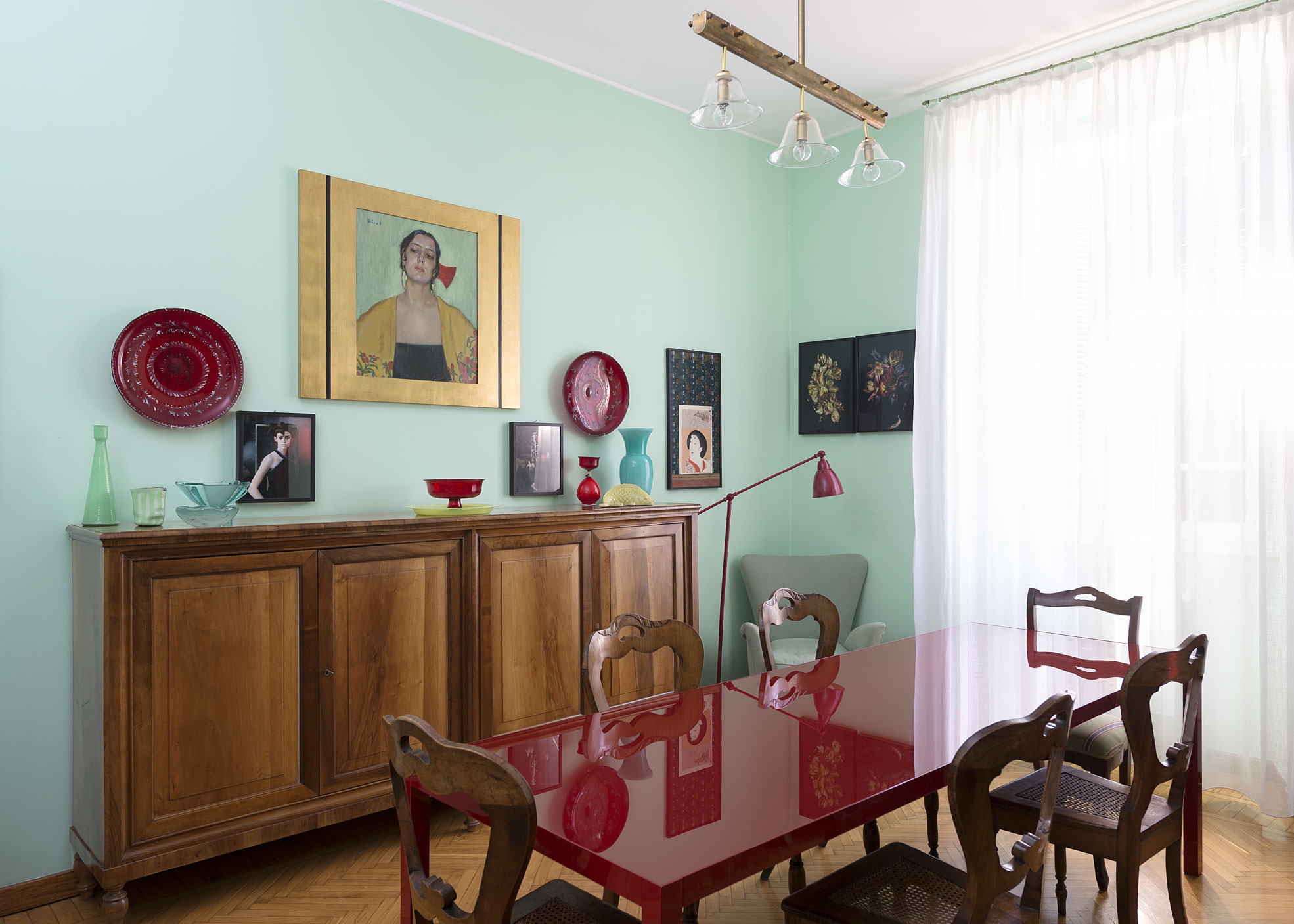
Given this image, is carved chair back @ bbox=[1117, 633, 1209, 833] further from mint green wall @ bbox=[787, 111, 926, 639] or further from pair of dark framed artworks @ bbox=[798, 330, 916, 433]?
pair of dark framed artworks @ bbox=[798, 330, 916, 433]

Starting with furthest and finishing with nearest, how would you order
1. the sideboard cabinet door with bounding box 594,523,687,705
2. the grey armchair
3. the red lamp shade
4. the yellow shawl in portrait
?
the grey armchair, the red lamp shade, the sideboard cabinet door with bounding box 594,523,687,705, the yellow shawl in portrait

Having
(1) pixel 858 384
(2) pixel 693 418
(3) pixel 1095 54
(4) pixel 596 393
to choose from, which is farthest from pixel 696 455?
(3) pixel 1095 54

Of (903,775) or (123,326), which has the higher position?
(123,326)

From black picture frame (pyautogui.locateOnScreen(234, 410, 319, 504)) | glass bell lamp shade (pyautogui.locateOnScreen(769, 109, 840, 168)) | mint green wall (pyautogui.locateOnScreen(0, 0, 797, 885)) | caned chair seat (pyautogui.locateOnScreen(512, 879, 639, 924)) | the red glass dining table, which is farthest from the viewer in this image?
black picture frame (pyautogui.locateOnScreen(234, 410, 319, 504))

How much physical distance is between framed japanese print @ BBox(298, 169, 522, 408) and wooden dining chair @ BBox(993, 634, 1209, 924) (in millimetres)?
A: 2560

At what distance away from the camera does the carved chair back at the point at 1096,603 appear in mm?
3113

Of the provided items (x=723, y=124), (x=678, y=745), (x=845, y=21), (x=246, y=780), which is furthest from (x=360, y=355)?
(x=845, y=21)

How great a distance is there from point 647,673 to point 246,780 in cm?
A: 171

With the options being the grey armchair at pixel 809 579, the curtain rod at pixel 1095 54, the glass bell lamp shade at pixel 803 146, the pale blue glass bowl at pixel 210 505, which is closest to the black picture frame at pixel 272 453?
the pale blue glass bowl at pixel 210 505

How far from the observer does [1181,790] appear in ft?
7.74

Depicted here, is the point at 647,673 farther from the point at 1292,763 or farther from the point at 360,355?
the point at 1292,763

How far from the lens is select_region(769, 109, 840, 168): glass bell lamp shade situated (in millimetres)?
2342

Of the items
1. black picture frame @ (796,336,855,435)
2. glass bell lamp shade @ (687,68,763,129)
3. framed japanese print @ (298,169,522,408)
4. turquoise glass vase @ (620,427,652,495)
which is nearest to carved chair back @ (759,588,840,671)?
turquoise glass vase @ (620,427,652,495)

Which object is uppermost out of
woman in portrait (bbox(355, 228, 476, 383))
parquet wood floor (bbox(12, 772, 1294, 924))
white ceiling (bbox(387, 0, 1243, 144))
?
white ceiling (bbox(387, 0, 1243, 144))
